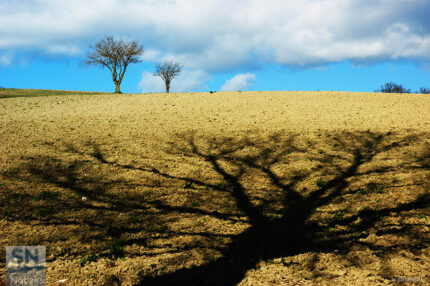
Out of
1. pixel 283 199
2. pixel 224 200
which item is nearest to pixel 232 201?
pixel 224 200

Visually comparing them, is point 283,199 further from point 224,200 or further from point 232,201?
point 224,200

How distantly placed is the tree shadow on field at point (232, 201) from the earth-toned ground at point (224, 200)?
46 millimetres

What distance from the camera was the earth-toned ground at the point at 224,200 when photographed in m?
5.47

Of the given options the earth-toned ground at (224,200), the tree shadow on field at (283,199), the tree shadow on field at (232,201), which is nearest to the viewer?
the earth-toned ground at (224,200)

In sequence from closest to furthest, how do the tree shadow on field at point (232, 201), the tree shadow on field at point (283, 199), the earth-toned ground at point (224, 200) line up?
the earth-toned ground at point (224, 200) < the tree shadow on field at point (283, 199) < the tree shadow on field at point (232, 201)

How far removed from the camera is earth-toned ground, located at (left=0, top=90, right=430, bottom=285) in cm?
547

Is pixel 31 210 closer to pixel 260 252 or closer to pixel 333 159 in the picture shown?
pixel 260 252

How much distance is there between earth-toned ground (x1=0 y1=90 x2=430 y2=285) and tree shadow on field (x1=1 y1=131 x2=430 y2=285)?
5cm

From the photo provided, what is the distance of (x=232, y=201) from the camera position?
8.79 meters

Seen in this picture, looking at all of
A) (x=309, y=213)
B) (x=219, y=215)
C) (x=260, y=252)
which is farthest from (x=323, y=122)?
(x=260, y=252)

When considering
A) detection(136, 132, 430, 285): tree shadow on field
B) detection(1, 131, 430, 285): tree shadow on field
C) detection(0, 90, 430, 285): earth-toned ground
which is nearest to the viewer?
detection(0, 90, 430, 285): earth-toned ground

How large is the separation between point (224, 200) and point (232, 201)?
26 cm

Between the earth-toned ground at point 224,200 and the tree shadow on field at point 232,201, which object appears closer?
the earth-toned ground at point 224,200

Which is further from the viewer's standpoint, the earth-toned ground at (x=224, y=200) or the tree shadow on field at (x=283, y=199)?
the tree shadow on field at (x=283, y=199)
